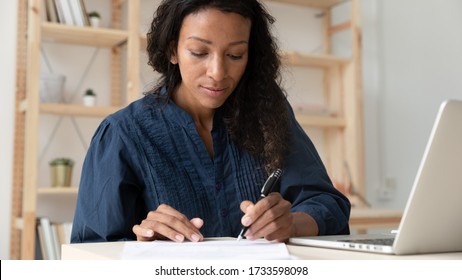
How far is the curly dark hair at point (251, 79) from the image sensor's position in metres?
1.42

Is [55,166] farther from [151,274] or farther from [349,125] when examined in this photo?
[151,274]

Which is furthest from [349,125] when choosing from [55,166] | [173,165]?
[173,165]

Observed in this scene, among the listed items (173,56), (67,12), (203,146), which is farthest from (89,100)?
(203,146)

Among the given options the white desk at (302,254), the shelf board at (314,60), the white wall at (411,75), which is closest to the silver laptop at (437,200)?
the white desk at (302,254)

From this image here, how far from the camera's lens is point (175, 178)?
4.48ft

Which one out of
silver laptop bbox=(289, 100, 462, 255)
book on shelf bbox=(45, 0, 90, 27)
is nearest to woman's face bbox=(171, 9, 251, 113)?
silver laptop bbox=(289, 100, 462, 255)

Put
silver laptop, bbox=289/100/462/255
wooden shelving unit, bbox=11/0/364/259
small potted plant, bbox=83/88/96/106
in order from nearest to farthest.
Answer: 1. silver laptop, bbox=289/100/462/255
2. wooden shelving unit, bbox=11/0/364/259
3. small potted plant, bbox=83/88/96/106

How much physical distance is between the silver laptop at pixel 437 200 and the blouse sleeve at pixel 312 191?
39 centimetres

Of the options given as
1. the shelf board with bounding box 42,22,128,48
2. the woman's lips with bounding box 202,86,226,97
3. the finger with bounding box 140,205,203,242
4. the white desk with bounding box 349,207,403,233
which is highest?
the shelf board with bounding box 42,22,128,48

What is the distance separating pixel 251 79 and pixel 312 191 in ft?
1.12

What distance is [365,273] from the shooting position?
0.71 metres

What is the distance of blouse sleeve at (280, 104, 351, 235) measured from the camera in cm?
130

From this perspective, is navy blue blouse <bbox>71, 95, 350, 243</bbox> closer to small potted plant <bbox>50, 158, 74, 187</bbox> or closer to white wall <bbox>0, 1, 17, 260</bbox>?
small potted plant <bbox>50, 158, 74, 187</bbox>

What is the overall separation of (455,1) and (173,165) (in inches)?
104
